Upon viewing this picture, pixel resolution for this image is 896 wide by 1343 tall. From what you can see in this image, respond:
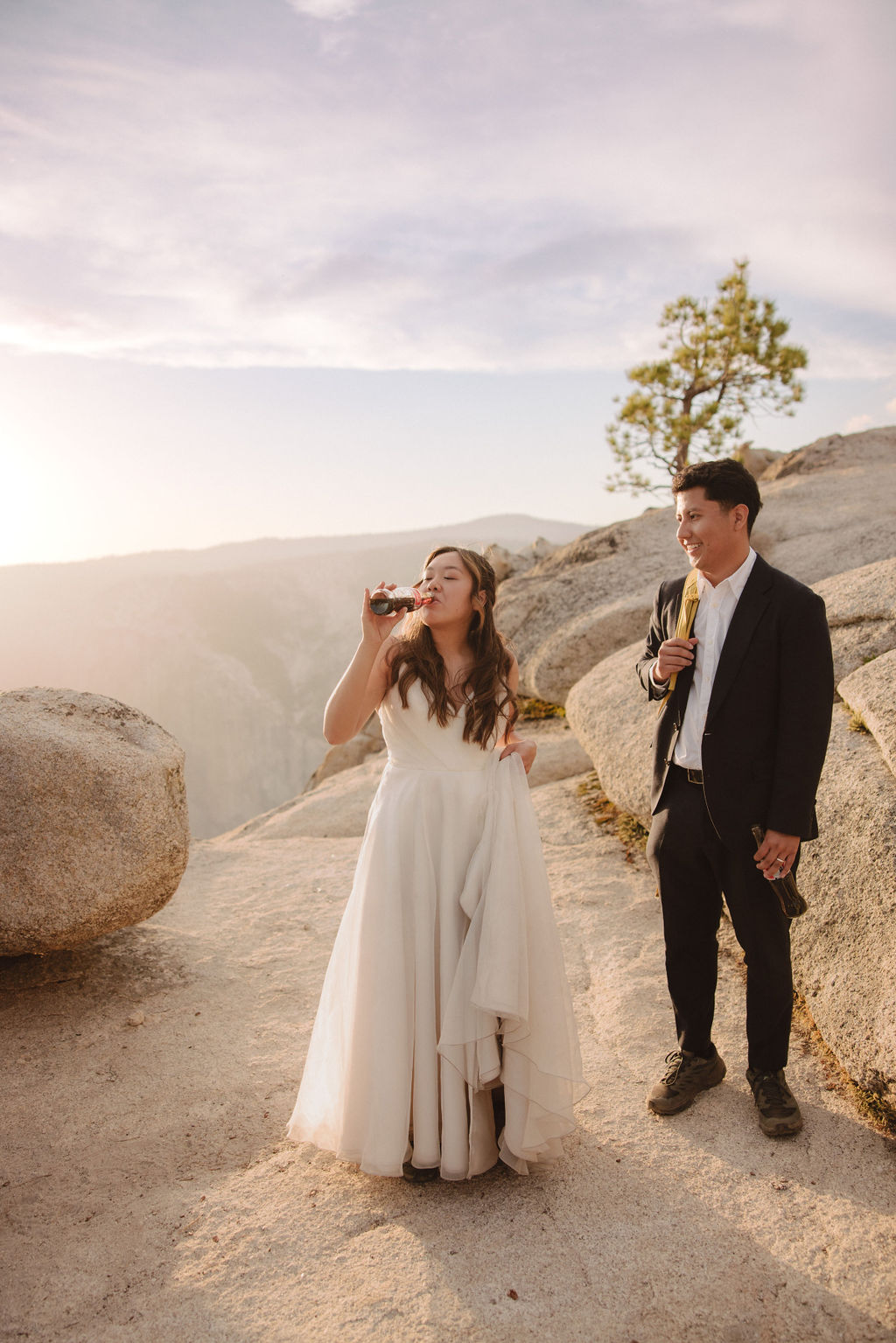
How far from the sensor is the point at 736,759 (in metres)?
3.15

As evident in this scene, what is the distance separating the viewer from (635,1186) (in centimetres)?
299

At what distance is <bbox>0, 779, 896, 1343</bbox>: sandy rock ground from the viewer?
2.44 metres

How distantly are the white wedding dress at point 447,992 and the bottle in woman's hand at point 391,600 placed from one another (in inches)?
17.5

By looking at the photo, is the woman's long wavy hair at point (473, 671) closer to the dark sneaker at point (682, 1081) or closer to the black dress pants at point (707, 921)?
the black dress pants at point (707, 921)

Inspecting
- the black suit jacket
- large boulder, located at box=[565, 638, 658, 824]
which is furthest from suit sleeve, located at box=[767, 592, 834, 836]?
large boulder, located at box=[565, 638, 658, 824]

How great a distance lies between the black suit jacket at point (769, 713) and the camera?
304cm

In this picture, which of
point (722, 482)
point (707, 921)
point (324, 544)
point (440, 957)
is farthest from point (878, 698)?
point (324, 544)

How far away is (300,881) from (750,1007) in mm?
4383

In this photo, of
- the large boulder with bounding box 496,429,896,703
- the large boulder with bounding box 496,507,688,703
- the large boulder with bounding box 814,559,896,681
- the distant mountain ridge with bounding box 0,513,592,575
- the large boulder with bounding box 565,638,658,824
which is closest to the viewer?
the large boulder with bounding box 814,559,896,681

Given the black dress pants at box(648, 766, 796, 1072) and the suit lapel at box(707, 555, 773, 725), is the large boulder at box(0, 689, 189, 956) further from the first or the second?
the suit lapel at box(707, 555, 773, 725)

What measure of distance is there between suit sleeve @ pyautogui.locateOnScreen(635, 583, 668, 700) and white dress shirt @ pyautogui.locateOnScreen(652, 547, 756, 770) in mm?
197

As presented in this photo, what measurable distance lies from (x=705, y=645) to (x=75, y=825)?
343cm

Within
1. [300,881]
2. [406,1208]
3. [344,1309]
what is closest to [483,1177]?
[406,1208]

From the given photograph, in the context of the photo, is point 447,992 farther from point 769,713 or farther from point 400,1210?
point 769,713
